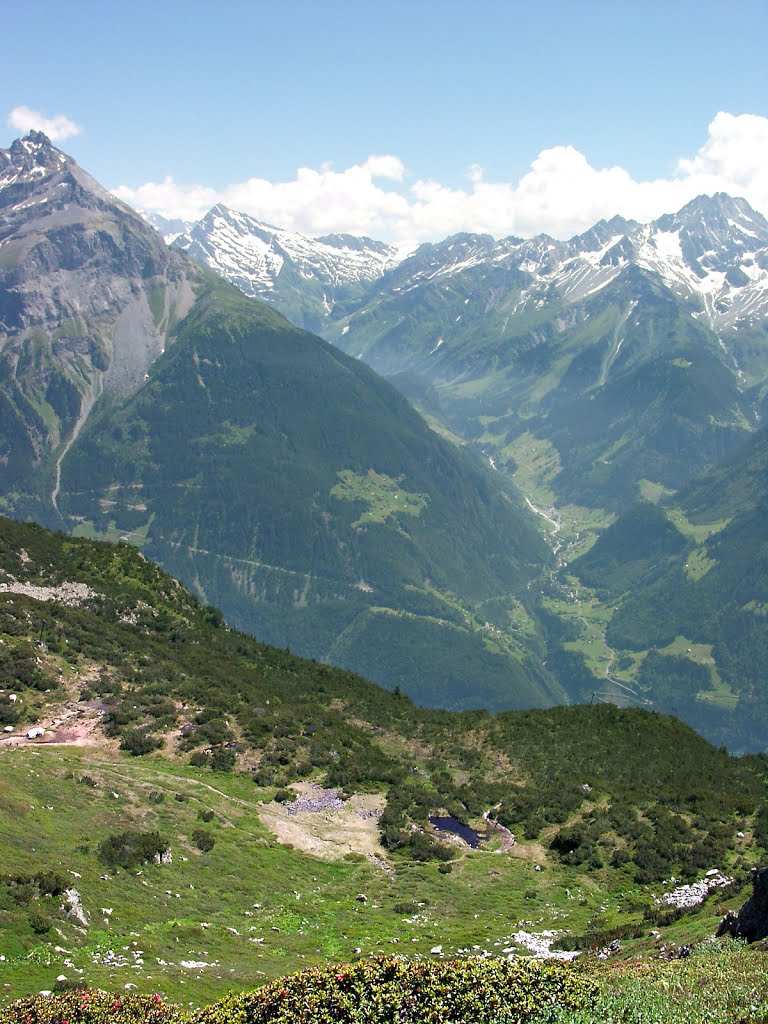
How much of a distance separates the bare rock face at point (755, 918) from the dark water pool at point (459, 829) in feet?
118

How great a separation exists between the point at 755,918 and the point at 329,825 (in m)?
42.3

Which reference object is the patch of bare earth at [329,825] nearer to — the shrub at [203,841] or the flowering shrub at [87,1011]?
the shrub at [203,841]

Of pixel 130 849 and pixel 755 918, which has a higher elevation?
pixel 755 918

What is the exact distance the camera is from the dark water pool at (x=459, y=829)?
78.9 metres

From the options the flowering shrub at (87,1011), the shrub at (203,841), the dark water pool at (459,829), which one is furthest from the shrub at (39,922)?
the dark water pool at (459,829)

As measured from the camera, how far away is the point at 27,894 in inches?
1820

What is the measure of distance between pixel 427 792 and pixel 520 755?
17.7m

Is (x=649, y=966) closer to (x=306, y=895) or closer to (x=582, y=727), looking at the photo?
(x=306, y=895)

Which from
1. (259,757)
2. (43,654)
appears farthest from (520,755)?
(43,654)

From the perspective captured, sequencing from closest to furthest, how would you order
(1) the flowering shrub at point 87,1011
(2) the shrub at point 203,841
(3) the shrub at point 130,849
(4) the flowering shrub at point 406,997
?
(1) the flowering shrub at point 87,1011 → (4) the flowering shrub at point 406,997 → (3) the shrub at point 130,849 → (2) the shrub at point 203,841

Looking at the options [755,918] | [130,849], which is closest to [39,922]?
[130,849]

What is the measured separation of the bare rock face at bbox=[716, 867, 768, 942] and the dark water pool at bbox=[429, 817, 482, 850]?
35902mm

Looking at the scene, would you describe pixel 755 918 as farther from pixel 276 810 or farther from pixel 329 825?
pixel 276 810

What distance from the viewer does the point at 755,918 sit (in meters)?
43.5
